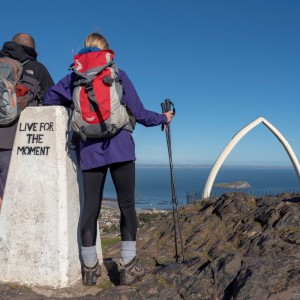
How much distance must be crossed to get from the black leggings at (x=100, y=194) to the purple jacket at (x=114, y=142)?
13 cm

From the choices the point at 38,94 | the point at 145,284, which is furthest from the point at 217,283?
the point at 38,94

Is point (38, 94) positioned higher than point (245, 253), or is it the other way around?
point (38, 94)

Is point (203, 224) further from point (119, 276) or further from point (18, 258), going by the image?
point (18, 258)

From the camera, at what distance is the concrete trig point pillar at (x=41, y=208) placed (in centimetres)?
387

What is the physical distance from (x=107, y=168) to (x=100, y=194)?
290mm

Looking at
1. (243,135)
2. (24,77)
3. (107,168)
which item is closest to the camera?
(107,168)

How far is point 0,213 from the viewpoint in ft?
13.4

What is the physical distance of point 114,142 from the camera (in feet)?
11.8

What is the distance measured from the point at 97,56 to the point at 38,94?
1109 millimetres

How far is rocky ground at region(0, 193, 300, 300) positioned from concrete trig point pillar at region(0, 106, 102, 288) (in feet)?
0.62

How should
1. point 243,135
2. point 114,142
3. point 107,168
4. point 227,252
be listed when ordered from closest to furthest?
point 114,142, point 107,168, point 227,252, point 243,135

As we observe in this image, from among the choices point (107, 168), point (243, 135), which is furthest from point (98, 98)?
point (243, 135)

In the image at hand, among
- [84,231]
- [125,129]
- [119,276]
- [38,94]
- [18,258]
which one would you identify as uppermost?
[38,94]

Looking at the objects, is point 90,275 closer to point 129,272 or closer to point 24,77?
point 129,272
